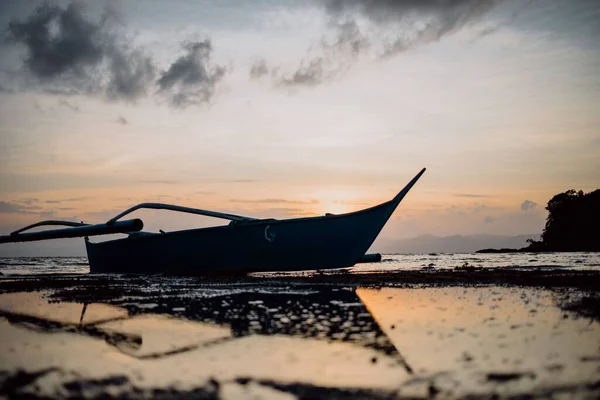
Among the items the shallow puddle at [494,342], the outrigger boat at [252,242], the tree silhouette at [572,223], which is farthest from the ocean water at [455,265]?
the tree silhouette at [572,223]

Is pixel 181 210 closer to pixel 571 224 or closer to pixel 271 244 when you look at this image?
pixel 271 244

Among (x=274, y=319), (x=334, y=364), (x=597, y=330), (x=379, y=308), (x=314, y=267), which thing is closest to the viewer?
(x=334, y=364)

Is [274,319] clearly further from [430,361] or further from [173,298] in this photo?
[173,298]

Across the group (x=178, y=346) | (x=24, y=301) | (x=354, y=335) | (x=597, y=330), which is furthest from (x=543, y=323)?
(x=24, y=301)

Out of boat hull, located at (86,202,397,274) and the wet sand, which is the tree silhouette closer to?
boat hull, located at (86,202,397,274)

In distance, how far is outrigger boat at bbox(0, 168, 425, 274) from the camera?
13312mm

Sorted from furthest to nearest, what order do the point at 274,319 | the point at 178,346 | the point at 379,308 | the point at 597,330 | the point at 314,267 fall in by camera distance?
the point at 314,267
the point at 379,308
the point at 274,319
the point at 597,330
the point at 178,346

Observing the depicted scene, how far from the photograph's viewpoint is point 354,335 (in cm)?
414

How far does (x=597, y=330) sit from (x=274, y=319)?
2.88m

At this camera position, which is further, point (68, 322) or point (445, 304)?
point (445, 304)

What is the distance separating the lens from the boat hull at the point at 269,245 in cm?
1331

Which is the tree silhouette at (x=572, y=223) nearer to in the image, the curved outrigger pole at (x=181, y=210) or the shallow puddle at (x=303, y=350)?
the curved outrigger pole at (x=181, y=210)

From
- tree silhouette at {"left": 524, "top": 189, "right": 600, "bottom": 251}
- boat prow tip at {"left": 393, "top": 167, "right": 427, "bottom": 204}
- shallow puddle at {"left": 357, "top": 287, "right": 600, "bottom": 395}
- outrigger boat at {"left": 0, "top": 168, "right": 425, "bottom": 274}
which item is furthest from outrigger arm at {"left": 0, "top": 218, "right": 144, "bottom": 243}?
tree silhouette at {"left": 524, "top": 189, "right": 600, "bottom": 251}

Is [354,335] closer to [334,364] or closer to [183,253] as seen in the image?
[334,364]
